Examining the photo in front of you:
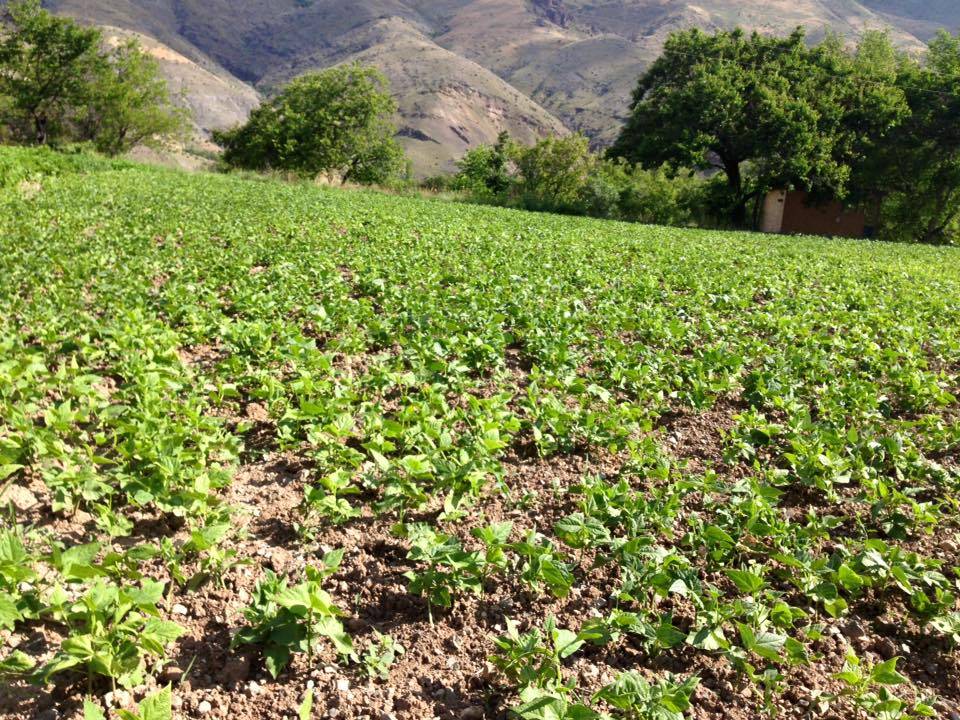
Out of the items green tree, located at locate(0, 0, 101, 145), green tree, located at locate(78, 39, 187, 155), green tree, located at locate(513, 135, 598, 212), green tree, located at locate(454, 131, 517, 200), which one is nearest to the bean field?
green tree, located at locate(513, 135, 598, 212)

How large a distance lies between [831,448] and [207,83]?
185 m

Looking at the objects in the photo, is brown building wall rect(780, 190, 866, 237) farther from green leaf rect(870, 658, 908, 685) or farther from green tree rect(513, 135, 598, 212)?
green leaf rect(870, 658, 908, 685)

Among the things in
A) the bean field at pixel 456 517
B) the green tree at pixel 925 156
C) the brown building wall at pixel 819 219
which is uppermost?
the green tree at pixel 925 156

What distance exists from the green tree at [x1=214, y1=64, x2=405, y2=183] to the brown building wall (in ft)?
118

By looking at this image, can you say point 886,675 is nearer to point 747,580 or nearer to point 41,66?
point 747,580

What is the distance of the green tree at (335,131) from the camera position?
5781 cm

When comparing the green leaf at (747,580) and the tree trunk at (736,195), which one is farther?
the tree trunk at (736,195)

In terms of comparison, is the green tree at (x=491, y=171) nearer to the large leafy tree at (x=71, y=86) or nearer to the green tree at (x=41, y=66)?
the large leafy tree at (x=71, y=86)

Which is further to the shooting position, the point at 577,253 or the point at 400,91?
the point at 400,91

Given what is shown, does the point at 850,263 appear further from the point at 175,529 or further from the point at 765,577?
the point at 175,529

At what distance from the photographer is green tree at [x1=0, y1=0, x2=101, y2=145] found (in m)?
46.5

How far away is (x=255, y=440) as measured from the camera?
175 inches

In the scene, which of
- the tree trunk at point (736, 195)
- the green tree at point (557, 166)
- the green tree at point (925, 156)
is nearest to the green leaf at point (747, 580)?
the tree trunk at point (736, 195)

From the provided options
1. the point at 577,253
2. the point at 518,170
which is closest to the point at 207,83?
the point at 518,170
